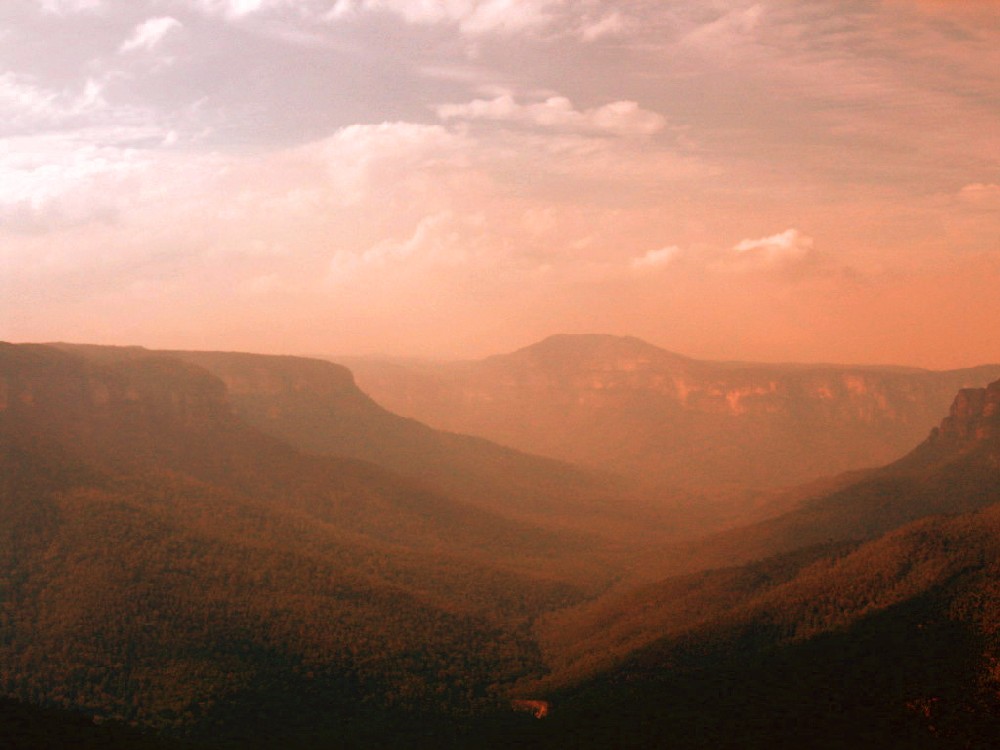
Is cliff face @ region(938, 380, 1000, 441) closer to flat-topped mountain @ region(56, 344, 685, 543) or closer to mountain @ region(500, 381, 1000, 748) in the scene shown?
flat-topped mountain @ region(56, 344, 685, 543)

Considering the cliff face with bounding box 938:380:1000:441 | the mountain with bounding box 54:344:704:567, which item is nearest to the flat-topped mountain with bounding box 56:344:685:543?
the mountain with bounding box 54:344:704:567

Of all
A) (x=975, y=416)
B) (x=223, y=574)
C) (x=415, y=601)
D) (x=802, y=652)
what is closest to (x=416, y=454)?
(x=415, y=601)

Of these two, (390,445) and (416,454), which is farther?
(416,454)

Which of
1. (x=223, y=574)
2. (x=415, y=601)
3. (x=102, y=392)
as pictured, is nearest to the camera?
(x=223, y=574)

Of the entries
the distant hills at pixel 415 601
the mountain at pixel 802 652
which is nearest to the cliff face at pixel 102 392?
the distant hills at pixel 415 601

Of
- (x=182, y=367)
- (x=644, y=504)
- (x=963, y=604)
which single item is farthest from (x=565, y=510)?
(x=963, y=604)

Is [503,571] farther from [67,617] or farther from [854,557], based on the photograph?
[67,617]

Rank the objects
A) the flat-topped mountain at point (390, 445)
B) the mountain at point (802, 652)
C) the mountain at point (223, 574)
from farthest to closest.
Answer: the flat-topped mountain at point (390, 445), the mountain at point (223, 574), the mountain at point (802, 652)

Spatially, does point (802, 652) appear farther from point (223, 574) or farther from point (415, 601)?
point (223, 574)

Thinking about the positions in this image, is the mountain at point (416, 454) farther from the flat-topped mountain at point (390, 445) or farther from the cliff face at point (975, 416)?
Answer: the cliff face at point (975, 416)
